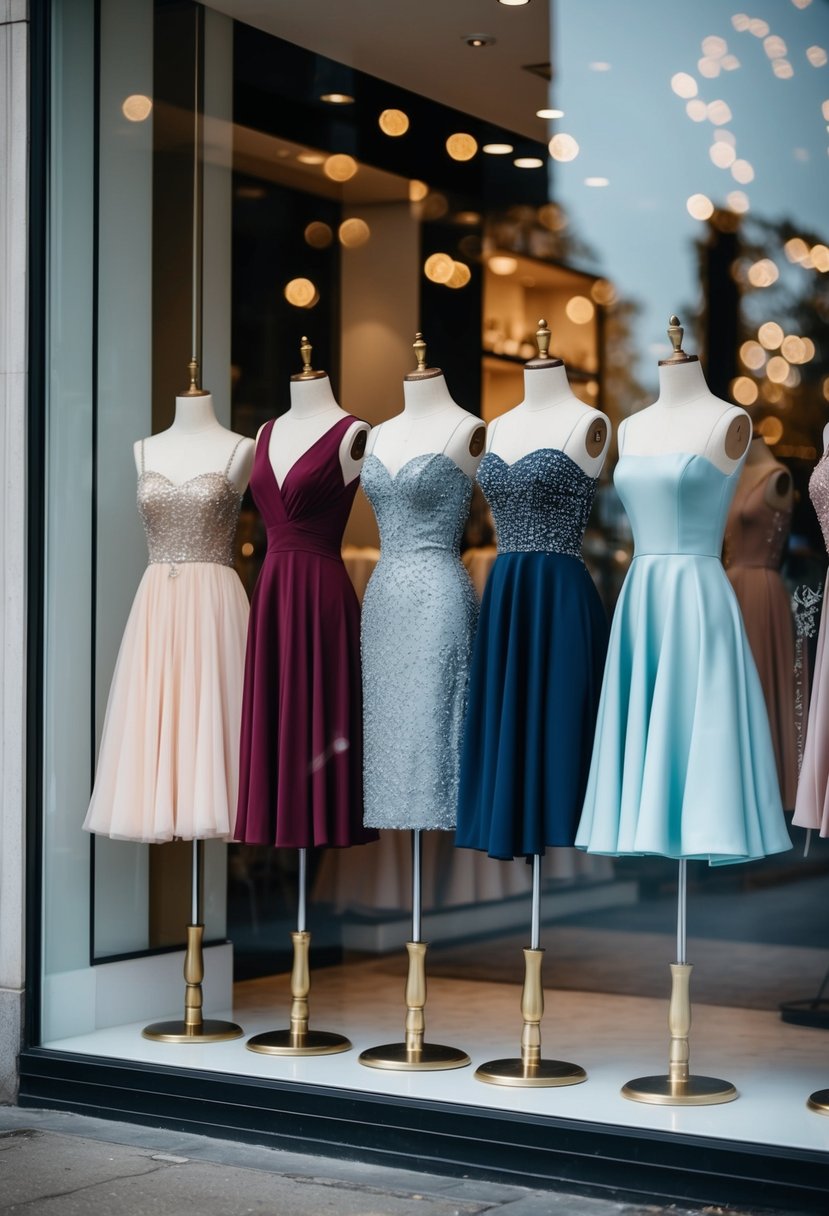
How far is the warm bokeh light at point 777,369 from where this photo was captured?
189 inches

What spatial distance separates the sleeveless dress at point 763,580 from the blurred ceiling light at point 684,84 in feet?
3.46

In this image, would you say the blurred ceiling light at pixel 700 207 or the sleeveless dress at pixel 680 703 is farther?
the blurred ceiling light at pixel 700 207

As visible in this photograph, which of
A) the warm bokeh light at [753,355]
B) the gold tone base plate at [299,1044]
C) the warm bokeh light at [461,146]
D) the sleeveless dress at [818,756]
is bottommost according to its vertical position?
the gold tone base plate at [299,1044]

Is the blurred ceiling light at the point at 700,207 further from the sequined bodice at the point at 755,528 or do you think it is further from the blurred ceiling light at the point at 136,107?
the blurred ceiling light at the point at 136,107

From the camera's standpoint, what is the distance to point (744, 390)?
Result: 193 inches

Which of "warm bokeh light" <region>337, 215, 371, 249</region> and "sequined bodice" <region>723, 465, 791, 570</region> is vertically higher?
"warm bokeh light" <region>337, 215, 371, 249</region>

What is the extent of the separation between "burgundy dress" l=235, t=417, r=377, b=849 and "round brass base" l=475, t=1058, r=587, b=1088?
2.20ft

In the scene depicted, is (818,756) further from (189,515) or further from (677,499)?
(189,515)

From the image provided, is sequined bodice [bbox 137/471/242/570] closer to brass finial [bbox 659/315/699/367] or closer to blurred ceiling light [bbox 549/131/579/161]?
brass finial [bbox 659/315/699/367]

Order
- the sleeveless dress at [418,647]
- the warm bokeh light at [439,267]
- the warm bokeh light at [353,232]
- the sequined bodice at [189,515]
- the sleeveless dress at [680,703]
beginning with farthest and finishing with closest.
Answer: the warm bokeh light at [353,232], the warm bokeh light at [439,267], the sequined bodice at [189,515], the sleeveless dress at [418,647], the sleeveless dress at [680,703]

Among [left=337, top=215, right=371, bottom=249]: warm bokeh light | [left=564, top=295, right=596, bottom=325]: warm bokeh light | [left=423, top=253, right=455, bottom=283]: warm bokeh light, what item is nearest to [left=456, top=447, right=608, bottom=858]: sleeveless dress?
[left=564, top=295, right=596, bottom=325]: warm bokeh light

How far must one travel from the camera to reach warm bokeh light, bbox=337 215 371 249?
5.56 meters

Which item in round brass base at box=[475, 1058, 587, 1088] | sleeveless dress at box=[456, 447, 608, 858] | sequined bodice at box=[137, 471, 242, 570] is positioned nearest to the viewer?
sleeveless dress at box=[456, 447, 608, 858]

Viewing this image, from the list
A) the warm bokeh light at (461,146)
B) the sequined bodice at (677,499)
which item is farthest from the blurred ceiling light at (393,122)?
the sequined bodice at (677,499)
